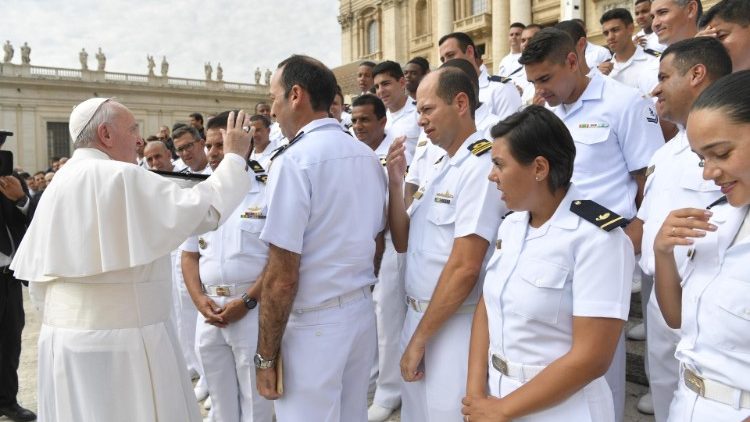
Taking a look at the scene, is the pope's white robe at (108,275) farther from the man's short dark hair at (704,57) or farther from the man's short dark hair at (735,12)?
the man's short dark hair at (735,12)

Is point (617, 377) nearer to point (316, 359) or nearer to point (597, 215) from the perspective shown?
point (597, 215)

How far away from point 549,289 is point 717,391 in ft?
1.89

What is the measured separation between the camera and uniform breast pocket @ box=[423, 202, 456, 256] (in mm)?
2734

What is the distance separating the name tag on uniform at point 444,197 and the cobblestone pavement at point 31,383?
217cm

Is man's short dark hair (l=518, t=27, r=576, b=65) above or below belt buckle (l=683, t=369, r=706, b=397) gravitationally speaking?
above

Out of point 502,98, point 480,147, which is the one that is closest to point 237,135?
point 480,147

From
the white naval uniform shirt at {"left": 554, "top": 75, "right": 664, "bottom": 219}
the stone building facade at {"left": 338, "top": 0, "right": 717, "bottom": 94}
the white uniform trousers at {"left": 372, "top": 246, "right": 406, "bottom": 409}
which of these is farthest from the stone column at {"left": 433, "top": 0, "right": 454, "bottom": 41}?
the white naval uniform shirt at {"left": 554, "top": 75, "right": 664, "bottom": 219}

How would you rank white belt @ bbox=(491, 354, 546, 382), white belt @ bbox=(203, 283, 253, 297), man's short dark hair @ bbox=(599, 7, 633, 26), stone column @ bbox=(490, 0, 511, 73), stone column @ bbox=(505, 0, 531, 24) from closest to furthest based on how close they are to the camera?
white belt @ bbox=(491, 354, 546, 382) < white belt @ bbox=(203, 283, 253, 297) < man's short dark hair @ bbox=(599, 7, 633, 26) < stone column @ bbox=(505, 0, 531, 24) < stone column @ bbox=(490, 0, 511, 73)

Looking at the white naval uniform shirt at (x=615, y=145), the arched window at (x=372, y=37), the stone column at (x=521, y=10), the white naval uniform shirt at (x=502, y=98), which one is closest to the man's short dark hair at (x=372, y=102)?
the white naval uniform shirt at (x=502, y=98)

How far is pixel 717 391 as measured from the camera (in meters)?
1.64

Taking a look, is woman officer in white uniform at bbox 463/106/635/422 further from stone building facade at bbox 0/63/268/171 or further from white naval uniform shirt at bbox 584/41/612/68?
stone building facade at bbox 0/63/268/171

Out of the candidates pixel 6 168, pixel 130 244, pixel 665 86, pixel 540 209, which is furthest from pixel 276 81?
pixel 6 168

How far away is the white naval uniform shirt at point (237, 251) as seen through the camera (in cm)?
386

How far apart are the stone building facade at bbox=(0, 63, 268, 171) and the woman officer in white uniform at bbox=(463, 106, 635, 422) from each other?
3913cm
